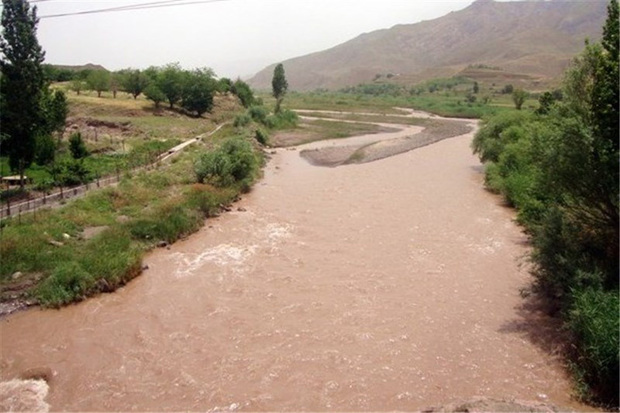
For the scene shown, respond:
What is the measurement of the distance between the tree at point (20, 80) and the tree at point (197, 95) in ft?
104

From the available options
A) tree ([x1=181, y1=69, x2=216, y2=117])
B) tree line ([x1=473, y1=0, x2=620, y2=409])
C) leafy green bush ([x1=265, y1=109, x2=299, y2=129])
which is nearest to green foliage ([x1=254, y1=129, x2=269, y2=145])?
leafy green bush ([x1=265, y1=109, x2=299, y2=129])

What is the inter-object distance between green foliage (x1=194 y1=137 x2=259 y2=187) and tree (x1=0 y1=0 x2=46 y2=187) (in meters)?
7.88

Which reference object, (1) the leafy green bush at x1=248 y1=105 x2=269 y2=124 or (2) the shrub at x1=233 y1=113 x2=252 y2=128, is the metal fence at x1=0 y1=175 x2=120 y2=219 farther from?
(1) the leafy green bush at x1=248 y1=105 x2=269 y2=124

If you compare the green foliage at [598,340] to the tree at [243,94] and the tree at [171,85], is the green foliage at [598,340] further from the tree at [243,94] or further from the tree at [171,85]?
the tree at [243,94]

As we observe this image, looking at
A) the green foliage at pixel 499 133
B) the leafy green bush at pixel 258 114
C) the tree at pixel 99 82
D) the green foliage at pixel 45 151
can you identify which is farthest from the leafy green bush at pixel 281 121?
the green foliage at pixel 45 151

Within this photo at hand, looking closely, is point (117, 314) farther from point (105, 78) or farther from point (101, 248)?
point (105, 78)

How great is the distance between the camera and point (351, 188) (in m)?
27.4

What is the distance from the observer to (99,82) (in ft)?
184

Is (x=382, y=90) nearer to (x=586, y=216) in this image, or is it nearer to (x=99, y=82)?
(x=99, y=82)

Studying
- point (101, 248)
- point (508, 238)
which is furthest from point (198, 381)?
point (508, 238)

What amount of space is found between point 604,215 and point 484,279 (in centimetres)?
394

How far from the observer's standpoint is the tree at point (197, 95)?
53.1 m

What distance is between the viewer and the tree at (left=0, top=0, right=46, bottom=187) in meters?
20.9

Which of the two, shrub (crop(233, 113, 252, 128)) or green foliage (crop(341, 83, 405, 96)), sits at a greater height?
green foliage (crop(341, 83, 405, 96))
